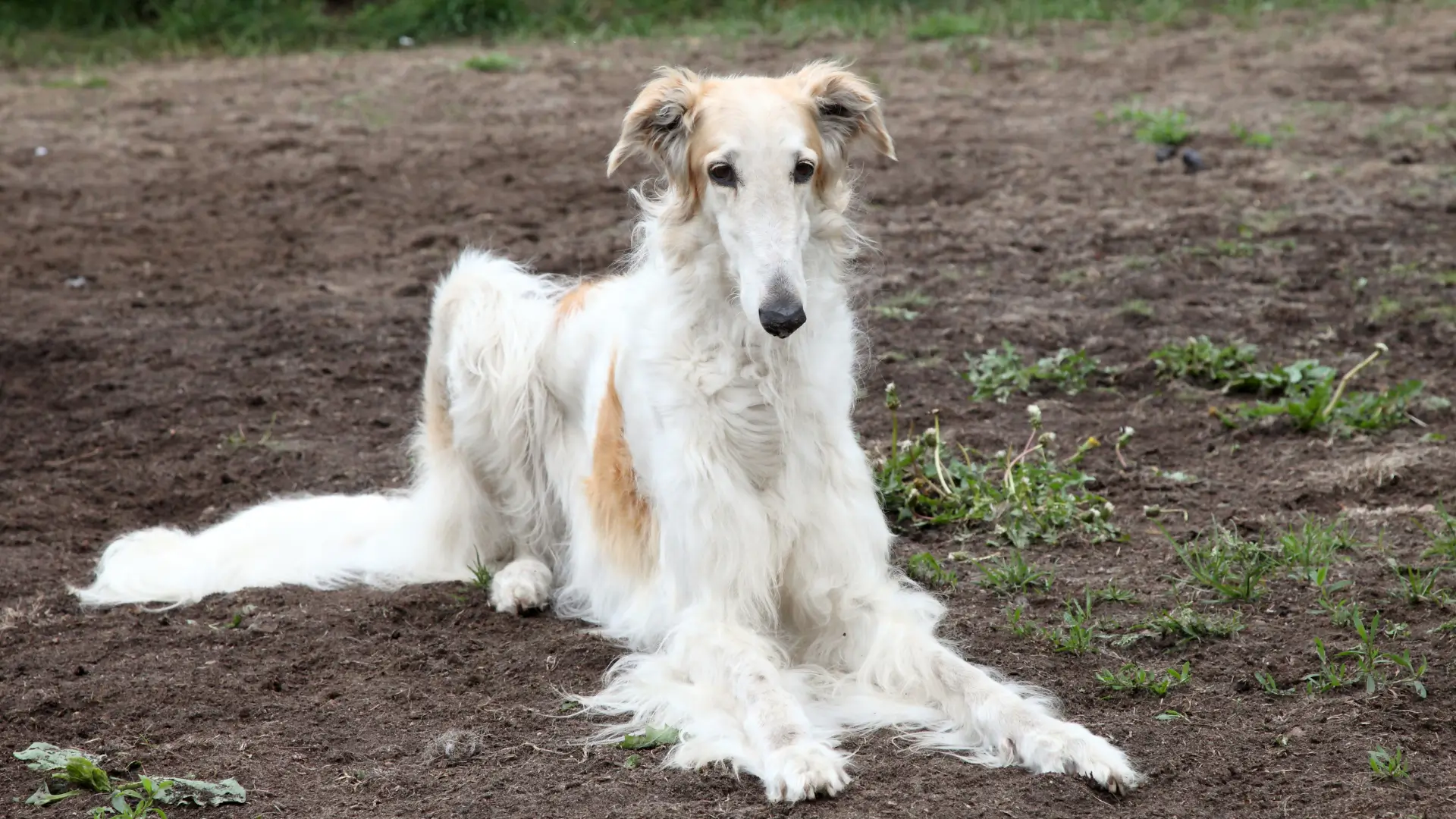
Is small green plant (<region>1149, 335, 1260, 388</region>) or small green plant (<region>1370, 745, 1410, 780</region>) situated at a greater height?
small green plant (<region>1149, 335, 1260, 388</region>)

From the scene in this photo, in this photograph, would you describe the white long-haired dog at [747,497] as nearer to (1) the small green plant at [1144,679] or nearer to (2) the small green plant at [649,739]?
(2) the small green plant at [649,739]

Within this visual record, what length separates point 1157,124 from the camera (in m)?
9.70

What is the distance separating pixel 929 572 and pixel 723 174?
1.60m

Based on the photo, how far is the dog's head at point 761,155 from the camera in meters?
3.89

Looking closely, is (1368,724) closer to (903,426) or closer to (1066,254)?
(903,426)

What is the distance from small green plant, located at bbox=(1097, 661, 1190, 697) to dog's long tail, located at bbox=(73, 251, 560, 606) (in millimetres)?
2131

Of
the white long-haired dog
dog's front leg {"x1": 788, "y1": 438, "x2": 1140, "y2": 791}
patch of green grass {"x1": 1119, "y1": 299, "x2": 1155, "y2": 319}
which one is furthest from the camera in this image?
patch of green grass {"x1": 1119, "y1": 299, "x2": 1155, "y2": 319}

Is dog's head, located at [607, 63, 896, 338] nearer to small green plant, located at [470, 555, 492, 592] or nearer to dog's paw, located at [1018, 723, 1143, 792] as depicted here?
dog's paw, located at [1018, 723, 1143, 792]

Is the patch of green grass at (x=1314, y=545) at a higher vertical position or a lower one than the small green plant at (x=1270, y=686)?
higher

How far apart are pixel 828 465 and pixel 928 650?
23.4 inches

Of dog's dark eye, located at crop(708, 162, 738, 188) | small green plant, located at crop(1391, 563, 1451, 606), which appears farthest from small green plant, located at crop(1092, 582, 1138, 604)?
→ dog's dark eye, located at crop(708, 162, 738, 188)

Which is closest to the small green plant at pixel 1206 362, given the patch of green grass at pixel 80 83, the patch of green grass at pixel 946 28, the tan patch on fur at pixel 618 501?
the tan patch on fur at pixel 618 501

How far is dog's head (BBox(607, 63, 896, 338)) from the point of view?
3.89 m

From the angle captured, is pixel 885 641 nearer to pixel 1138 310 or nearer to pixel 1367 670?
pixel 1367 670
